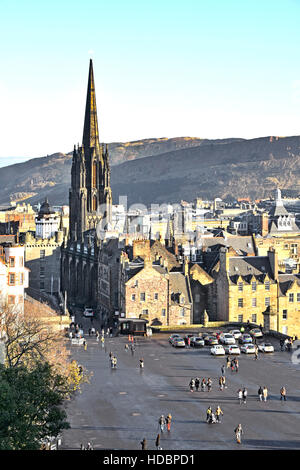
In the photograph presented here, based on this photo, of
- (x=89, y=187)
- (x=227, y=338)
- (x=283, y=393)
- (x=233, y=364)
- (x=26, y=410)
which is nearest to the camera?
(x=26, y=410)

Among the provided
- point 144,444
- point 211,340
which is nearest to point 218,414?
point 144,444

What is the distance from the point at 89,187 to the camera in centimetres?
14538

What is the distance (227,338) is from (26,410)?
4041cm

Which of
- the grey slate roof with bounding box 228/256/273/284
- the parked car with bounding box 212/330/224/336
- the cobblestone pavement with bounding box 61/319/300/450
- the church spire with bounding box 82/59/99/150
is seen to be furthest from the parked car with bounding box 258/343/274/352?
the church spire with bounding box 82/59/99/150

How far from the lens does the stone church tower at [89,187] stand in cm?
14200

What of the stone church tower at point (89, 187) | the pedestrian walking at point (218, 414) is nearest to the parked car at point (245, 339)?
the pedestrian walking at point (218, 414)

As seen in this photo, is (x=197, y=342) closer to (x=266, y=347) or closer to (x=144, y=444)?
(x=266, y=347)

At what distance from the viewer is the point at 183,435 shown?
45000 millimetres

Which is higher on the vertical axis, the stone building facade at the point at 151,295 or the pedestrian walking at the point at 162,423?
the stone building facade at the point at 151,295

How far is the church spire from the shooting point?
14912cm

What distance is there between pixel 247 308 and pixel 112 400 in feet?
123

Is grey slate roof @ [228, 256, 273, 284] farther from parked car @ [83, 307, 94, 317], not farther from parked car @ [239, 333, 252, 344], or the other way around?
parked car @ [83, 307, 94, 317]

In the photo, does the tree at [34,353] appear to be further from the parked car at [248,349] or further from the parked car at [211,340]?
the parked car at [211,340]
